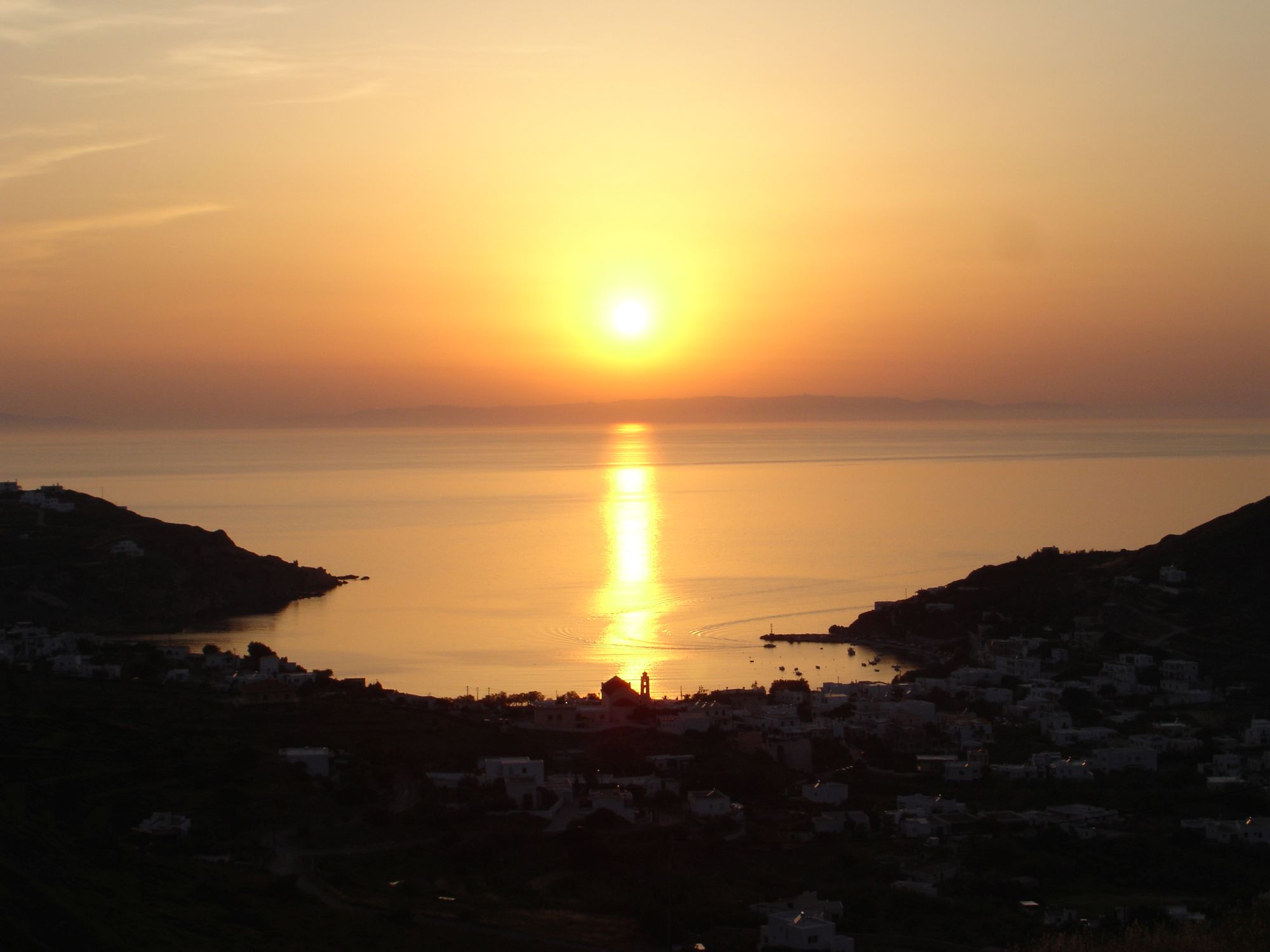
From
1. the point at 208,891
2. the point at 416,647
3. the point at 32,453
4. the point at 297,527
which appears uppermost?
the point at 32,453

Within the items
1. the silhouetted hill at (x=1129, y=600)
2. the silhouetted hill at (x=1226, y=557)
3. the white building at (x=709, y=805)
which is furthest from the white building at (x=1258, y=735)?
the white building at (x=709, y=805)

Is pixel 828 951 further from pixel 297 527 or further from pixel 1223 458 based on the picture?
pixel 1223 458

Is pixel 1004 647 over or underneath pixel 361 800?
over

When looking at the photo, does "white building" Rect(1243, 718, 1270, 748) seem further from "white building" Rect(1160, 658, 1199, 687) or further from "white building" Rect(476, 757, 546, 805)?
"white building" Rect(476, 757, 546, 805)

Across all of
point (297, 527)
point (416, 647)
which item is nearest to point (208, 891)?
point (416, 647)

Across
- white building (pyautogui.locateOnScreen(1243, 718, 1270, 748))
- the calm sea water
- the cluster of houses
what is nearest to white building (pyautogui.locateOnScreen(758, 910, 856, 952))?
white building (pyautogui.locateOnScreen(1243, 718, 1270, 748))

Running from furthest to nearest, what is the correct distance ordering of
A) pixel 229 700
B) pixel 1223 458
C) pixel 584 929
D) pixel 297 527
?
pixel 1223 458
pixel 297 527
pixel 229 700
pixel 584 929

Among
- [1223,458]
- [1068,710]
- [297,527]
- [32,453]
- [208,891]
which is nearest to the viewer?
[208,891]

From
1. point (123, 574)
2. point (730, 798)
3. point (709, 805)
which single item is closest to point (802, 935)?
point (709, 805)
